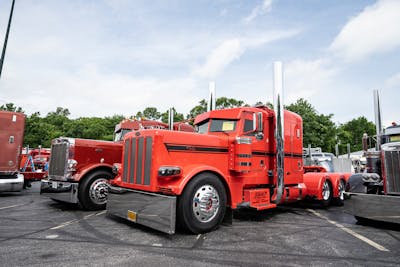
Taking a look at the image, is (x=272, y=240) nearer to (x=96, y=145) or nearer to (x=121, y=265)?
(x=121, y=265)

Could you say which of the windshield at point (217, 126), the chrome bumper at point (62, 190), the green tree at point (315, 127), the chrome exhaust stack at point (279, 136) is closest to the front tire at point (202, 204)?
the windshield at point (217, 126)

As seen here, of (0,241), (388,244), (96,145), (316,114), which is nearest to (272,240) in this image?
(388,244)

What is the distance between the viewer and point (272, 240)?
4.38 metres

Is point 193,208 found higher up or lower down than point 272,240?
higher up

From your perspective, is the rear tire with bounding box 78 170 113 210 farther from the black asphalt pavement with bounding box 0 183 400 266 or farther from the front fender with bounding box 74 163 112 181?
the black asphalt pavement with bounding box 0 183 400 266

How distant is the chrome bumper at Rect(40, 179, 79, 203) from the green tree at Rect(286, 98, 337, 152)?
95.2ft

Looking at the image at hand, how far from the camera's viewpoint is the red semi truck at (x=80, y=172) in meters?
6.71

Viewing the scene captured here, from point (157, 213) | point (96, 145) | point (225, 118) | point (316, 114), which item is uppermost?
point (316, 114)

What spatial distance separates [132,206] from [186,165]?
126cm

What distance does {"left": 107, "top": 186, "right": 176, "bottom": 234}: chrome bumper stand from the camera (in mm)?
4285

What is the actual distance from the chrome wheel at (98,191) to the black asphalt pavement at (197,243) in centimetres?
79

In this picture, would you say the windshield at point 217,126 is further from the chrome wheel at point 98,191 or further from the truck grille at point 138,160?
the chrome wheel at point 98,191

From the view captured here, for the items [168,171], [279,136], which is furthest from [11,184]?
[279,136]

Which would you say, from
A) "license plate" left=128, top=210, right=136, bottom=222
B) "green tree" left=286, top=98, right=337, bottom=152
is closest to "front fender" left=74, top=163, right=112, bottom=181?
"license plate" left=128, top=210, right=136, bottom=222
